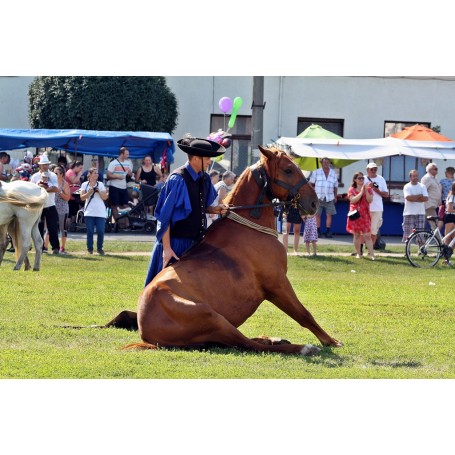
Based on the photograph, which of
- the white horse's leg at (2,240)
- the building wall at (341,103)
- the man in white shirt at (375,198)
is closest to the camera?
the white horse's leg at (2,240)

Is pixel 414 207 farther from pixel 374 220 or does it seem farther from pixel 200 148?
pixel 200 148

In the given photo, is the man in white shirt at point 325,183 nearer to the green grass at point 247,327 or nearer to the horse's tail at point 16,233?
the green grass at point 247,327

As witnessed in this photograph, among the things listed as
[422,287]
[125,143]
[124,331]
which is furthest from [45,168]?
[124,331]

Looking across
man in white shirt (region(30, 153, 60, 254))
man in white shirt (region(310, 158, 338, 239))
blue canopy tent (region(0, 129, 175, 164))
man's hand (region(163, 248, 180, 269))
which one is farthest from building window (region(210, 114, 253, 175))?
man's hand (region(163, 248, 180, 269))

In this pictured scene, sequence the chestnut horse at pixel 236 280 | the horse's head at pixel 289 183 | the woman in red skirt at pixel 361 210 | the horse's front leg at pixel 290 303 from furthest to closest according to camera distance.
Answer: the woman in red skirt at pixel 361 210
the horse's head at pixel 289 183
the horse's front leg at pixel 290 303
the chestnut horse at pixel 236 280

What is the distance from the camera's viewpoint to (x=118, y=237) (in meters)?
21.8

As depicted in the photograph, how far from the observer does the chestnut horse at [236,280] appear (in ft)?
24.8

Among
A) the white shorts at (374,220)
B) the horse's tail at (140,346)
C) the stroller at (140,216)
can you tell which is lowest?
the stroller at (140,216)

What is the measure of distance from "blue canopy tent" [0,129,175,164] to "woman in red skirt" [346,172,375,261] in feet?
20.2

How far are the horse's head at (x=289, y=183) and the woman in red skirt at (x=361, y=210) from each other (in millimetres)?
10620

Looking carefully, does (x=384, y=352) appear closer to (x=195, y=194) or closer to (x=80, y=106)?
(x=195, y=194)

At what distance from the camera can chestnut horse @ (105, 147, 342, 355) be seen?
297 inches

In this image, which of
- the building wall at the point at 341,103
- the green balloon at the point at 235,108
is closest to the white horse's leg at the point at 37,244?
the green balloon at the point at 235,108

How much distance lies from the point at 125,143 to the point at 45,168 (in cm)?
632
